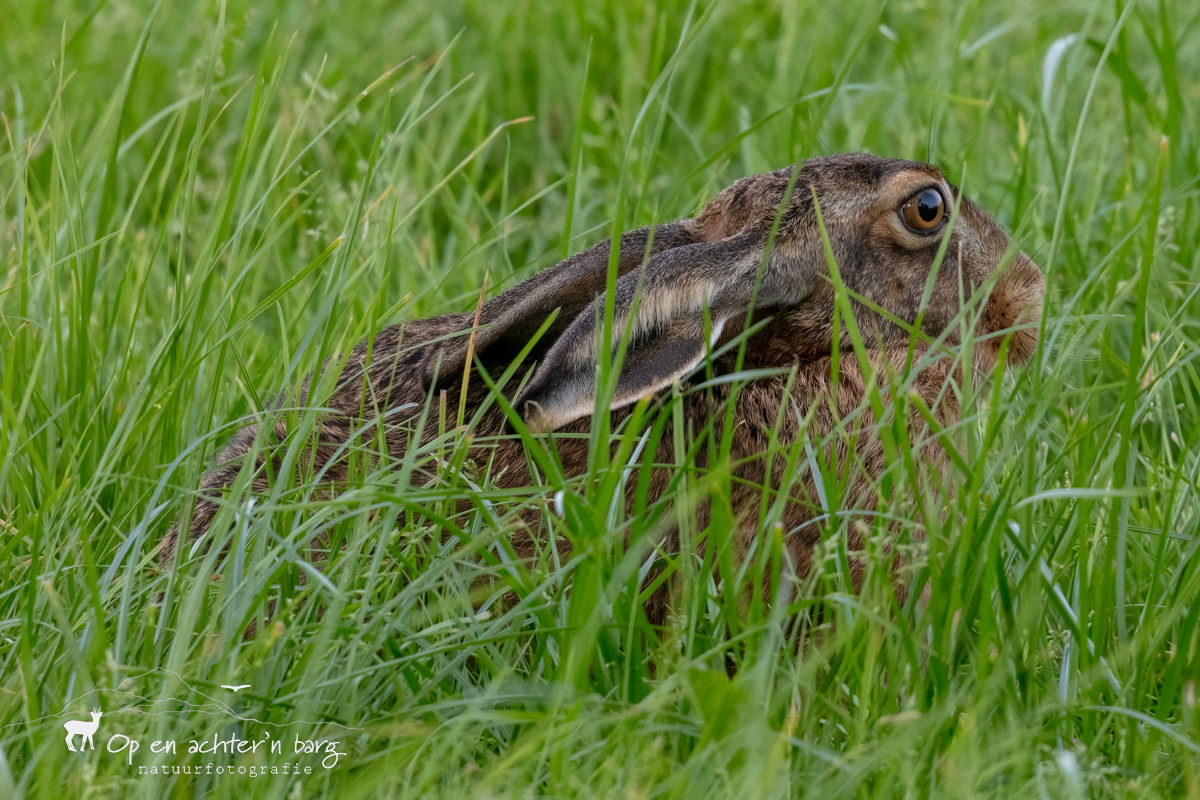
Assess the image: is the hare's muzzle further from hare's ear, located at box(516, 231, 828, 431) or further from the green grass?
hare's ear, located at box(516, 231, 828, 431)

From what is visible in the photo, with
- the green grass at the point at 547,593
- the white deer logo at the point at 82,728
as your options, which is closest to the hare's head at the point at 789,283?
the green grass at the point at 547,593

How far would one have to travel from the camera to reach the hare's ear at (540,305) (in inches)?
132

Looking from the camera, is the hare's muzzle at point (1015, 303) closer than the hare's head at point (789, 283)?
No

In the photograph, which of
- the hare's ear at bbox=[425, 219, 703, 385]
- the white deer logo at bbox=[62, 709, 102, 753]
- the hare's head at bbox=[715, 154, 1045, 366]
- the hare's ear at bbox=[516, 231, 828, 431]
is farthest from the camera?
the hare's head at bbox=[715, 154, 1045, 366]

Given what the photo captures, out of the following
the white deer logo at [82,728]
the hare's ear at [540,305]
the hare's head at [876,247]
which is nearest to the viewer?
the white deer logo at [82,728]

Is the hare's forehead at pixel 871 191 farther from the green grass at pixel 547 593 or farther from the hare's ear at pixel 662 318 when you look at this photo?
the green grass at pixel 547 593

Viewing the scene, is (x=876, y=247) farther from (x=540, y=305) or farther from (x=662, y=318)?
(x=540, y=305)

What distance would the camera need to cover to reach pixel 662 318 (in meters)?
3.37

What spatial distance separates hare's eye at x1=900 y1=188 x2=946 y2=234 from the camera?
3.95 metres

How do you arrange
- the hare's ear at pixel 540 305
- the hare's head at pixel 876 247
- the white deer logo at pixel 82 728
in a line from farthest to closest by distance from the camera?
1. the hare's head at pixel 876 247
2. the hare's ear at pixel 540 305
3. the white deer logo at pixel 82 728

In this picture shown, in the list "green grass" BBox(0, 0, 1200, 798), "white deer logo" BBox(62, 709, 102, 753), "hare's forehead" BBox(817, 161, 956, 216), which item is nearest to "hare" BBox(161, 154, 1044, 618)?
"hare's forehead" BBox(817, 161, 956, 216)

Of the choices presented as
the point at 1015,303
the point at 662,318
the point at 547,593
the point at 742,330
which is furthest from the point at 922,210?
the point at 547,593

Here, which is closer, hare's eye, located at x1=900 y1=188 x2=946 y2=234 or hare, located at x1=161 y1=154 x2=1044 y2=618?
hare, located at x1=161 y1=154 x2=1044 y2=618

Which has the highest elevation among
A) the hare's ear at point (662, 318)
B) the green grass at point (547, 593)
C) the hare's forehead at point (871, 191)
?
the hare's forehead at point (871, 191)
